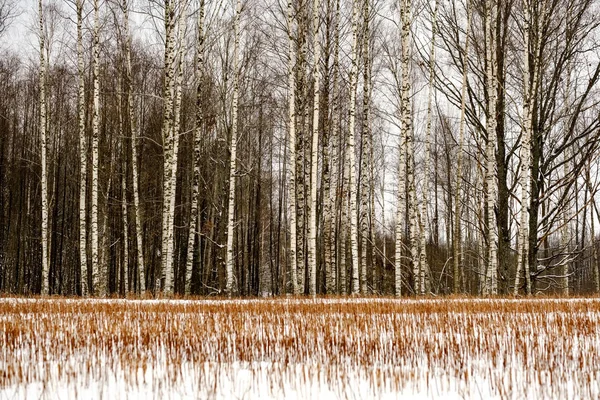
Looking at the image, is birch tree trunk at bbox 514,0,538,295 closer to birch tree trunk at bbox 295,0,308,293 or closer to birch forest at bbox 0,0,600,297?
birch forest at bbox 0,0,600,297

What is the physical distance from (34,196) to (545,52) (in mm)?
26751

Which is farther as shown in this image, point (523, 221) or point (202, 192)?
point (202, 192)

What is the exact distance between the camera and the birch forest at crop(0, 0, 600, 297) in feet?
45.1

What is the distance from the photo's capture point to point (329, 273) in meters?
14.6

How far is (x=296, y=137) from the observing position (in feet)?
54.3

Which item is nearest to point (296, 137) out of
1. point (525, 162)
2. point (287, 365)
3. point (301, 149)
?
point (301, 149)

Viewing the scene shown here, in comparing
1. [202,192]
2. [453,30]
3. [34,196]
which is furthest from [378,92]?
[34,196]

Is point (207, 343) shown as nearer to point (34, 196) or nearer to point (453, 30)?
point (453, 30)

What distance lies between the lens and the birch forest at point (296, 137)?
13734 mm

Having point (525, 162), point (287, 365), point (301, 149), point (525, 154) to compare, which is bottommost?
point (287, 365)

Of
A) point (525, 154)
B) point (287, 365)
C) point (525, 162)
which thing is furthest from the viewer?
point (525, 162)

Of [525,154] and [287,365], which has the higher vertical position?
[525,154]

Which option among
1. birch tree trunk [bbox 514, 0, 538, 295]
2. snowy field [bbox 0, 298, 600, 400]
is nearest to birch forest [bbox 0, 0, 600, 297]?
birch tree trunk [bbox 514, 0, 538, 295]

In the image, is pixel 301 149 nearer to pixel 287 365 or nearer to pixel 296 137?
pixel 296 137
